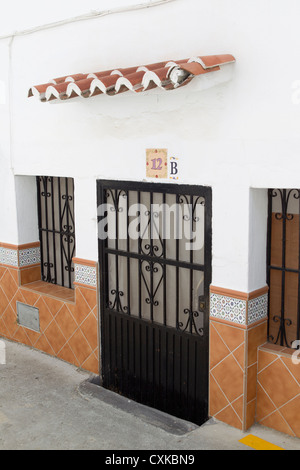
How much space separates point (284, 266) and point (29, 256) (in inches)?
140

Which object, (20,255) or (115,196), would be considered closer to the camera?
(115,196)

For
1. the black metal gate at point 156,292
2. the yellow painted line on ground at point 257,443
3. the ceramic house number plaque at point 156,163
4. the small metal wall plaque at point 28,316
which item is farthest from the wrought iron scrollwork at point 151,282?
the small metal wall plaque at point 28,316

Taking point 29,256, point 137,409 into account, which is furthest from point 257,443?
point 29,256

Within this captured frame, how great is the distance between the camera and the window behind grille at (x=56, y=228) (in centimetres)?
654

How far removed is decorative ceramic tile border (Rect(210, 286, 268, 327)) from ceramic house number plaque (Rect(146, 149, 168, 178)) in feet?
3.93

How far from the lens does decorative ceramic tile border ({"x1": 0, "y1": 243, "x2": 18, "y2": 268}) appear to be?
271 inches

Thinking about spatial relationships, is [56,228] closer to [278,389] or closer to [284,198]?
[284,198]

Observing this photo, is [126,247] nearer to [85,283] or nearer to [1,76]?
[85,283]

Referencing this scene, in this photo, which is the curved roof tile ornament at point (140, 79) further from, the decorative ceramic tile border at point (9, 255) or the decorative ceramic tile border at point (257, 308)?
the decorative ceramic tile border at point (9, 255)

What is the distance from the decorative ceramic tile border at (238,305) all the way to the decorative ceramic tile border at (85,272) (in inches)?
63.0

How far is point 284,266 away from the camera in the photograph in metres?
4.74

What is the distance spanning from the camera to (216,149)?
4656 millimetres
